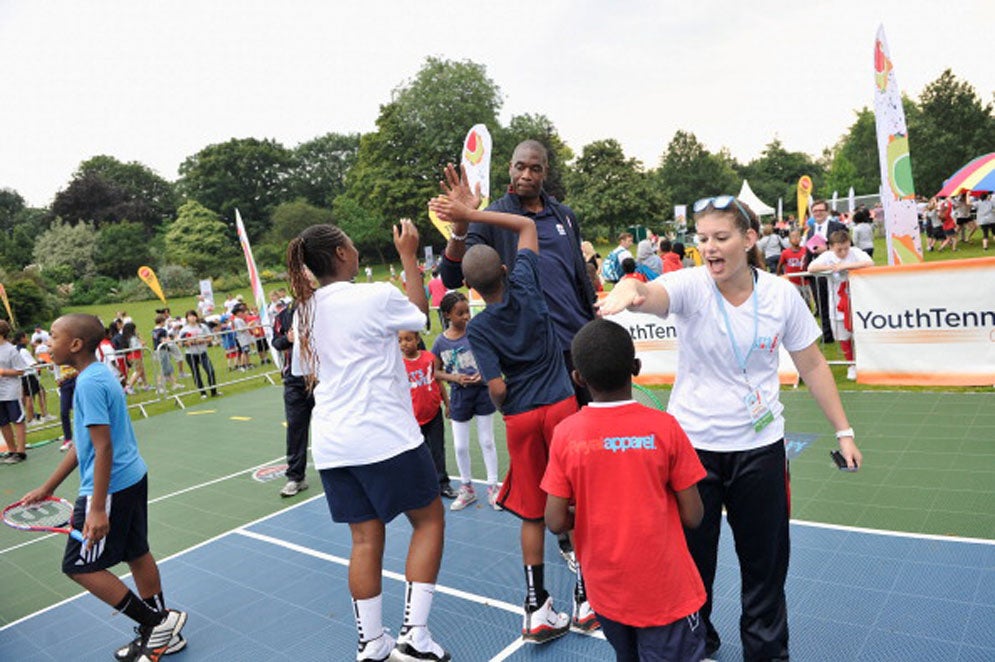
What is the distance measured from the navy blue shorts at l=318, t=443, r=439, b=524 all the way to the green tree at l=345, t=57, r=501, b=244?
50075 millimetres

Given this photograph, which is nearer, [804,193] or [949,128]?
[804,193]

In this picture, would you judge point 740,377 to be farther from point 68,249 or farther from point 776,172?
point 776,172

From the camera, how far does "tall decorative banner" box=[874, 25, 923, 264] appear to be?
29.5 feet

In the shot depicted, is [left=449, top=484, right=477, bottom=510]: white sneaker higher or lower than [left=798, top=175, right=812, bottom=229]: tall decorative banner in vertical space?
lower

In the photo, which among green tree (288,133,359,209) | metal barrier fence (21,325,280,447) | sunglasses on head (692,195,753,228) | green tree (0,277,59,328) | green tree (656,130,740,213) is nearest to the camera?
sunglasses on head (692,195,753,228)

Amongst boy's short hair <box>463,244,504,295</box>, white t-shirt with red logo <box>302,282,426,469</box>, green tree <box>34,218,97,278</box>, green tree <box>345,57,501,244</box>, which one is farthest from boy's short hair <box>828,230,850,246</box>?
green tree <box>34,218,97,278</box>

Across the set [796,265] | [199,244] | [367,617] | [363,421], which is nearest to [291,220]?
[199,244]

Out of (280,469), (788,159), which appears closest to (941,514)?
(280,469)

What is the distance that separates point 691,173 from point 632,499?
246 feet

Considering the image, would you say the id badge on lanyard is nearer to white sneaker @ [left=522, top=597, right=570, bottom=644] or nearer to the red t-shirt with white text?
white sneaker @ [left=522, top=597, right=570, bottom=644]

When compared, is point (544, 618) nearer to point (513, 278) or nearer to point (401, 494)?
point (401, 494)

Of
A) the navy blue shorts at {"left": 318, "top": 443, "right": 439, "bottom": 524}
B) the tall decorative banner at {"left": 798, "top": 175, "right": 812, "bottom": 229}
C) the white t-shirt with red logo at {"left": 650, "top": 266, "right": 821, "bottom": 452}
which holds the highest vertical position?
the tall decorative banner at {"left": 798, "top": 175, "right": 812, "bottom": 229}

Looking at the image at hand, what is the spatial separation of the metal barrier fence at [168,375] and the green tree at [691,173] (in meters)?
60.4

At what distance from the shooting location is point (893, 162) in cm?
896
